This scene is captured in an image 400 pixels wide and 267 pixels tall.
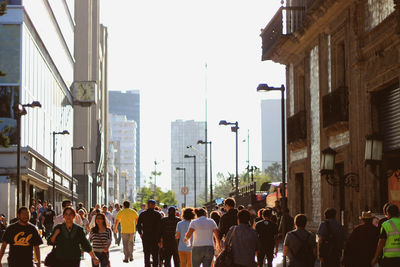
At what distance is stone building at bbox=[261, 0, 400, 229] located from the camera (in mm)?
21062

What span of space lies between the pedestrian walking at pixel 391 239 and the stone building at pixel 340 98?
5.72 meters

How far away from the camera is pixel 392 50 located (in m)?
20.1

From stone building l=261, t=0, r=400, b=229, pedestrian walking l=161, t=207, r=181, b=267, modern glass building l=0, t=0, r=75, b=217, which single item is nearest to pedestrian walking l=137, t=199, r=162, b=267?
pedestrian walking l=161, t=207, r=181, b=267

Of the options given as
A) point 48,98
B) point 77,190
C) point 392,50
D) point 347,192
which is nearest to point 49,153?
point 48,98

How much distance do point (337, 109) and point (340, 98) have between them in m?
0.38

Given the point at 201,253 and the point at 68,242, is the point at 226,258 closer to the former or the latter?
the point at 68,242

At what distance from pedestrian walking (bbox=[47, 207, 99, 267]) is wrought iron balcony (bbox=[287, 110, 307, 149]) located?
1692cm

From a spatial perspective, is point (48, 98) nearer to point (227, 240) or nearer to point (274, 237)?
point (274, 237)

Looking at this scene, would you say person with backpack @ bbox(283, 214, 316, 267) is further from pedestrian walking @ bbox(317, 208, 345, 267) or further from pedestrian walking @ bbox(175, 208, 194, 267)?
pedestrian walking @ bbox(175, 208, 194, 267)

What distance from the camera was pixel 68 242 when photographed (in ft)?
44.9

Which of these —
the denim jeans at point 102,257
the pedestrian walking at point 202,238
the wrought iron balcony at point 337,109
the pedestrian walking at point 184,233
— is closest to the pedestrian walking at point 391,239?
the pedestrian walking at point 202,238

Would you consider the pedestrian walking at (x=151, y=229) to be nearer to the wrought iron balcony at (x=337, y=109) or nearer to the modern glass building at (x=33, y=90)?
the wrought iron balcony at (x=337, y=109)

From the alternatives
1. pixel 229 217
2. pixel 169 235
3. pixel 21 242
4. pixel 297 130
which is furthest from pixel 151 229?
pixel 297 130

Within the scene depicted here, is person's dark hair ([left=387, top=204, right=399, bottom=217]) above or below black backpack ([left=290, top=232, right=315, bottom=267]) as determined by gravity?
above
